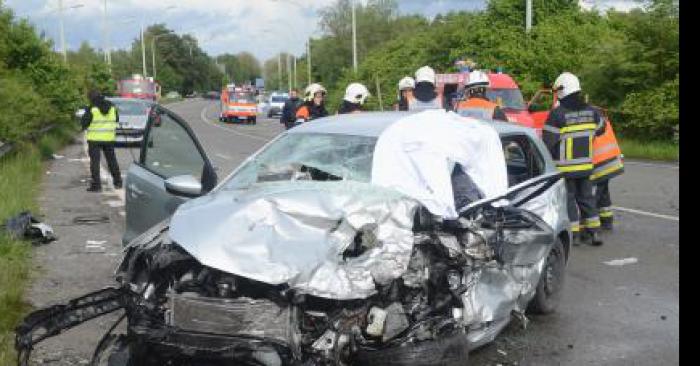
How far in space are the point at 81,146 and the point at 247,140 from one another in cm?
558

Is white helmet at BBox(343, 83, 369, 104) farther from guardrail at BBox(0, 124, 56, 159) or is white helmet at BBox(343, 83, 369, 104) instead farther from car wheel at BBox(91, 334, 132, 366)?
guardrail at BBox(0, 124, 56, 159)

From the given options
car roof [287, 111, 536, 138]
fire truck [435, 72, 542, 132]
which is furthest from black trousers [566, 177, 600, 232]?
fire truck [435, 72, 542, 132]

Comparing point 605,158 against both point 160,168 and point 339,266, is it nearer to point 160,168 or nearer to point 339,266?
point 160,168

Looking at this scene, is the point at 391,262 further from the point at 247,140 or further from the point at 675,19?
the point at 247,140

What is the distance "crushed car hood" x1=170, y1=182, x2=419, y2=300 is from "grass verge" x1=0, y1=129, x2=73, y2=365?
61.7 inches

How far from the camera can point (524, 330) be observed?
215 inches

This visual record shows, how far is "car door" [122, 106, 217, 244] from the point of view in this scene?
546 cm

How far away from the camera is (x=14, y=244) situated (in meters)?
7.05

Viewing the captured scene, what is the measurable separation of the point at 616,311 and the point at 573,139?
109 inches

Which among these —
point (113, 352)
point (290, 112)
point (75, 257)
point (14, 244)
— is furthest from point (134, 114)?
point (113, 352)

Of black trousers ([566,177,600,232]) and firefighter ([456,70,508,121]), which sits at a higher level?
firefighter ([456,70,508,121])

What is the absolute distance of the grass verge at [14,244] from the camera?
5211 mm

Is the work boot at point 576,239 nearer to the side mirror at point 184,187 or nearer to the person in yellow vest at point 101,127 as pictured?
the side mirror at point 184,187

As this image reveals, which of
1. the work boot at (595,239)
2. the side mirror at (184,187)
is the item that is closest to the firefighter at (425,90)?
the work boot at (595,239)
